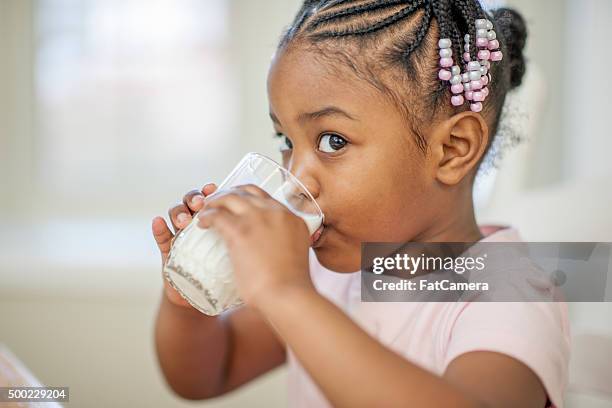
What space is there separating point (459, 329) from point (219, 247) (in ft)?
0.80

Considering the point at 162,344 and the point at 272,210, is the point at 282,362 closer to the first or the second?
the point at 162,344

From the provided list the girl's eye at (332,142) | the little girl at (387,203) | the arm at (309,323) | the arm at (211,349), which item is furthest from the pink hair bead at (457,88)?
the arm at (211,349)

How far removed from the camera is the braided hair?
0.64m

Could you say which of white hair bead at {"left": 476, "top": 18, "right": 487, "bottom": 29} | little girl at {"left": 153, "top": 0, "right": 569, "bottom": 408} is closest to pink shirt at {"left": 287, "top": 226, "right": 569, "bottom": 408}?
little girl at {"left": 153, "top": 0, "right": 569, "bottom": 408}

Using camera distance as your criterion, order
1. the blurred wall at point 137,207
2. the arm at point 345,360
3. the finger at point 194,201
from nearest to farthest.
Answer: the arm at point 345,360
the finger at point 194,201
the blurred wall at point 137,207

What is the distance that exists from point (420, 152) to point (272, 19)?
3.36 ft

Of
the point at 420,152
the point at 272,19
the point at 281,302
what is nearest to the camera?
the point at 281,302

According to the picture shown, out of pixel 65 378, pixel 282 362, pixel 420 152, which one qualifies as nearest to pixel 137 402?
pixel 65 378

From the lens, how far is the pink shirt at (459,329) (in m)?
0.58

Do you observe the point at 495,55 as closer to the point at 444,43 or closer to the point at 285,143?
the point at 444,43

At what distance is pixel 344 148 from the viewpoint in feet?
2.09

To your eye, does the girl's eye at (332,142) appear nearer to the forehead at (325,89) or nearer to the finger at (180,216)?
the forehead at (325,89)

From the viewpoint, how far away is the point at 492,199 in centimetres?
119

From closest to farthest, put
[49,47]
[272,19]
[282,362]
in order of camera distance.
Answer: [282,362] → [272,19] → [49,47]
